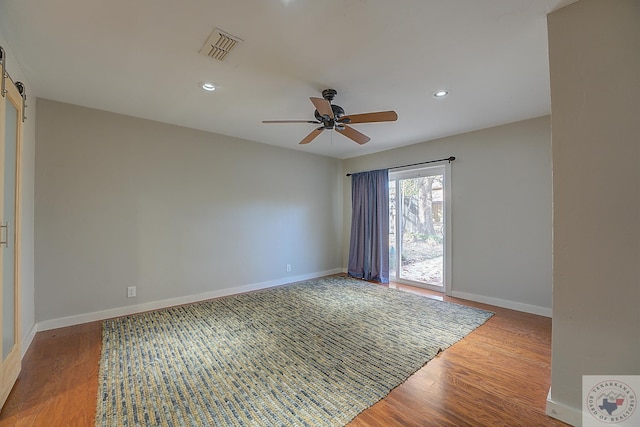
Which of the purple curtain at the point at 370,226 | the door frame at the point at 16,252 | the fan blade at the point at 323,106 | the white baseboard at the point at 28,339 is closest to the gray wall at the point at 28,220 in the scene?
the white baseboard at the point at 28,339

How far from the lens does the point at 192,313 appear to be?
3221mm

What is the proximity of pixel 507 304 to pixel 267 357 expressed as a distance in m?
3.15

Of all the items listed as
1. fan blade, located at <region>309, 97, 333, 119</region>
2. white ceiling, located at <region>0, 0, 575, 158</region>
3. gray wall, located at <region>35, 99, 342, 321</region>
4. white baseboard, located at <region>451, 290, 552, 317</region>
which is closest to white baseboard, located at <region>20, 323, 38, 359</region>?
gray wall, located at <region>35, 99, 342, 321</region>

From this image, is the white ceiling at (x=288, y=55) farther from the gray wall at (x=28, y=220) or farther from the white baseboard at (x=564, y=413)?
the white baseboard at (x=564, y=413)

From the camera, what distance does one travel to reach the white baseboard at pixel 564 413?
4.91 feet

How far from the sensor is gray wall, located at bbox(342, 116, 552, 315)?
3217 mm

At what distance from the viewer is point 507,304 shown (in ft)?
11.4

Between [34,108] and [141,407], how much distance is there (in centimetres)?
303

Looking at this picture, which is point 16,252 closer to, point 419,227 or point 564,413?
point 564,413

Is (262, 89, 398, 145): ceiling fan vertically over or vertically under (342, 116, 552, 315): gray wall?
over

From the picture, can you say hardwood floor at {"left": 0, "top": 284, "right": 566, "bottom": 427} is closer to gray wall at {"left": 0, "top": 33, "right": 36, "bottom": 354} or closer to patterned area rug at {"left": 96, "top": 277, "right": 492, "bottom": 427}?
patterned area rug at {"left": 96, "top": 277, "right": 492, "bottom": 427}

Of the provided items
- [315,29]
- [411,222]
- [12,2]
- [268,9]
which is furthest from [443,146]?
[12,2]

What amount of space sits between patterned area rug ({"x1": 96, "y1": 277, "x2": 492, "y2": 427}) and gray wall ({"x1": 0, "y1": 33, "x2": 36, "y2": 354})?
635 mm

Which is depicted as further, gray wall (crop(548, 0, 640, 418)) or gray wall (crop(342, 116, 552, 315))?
gray wall (crop(342, 116, 552, 315))
